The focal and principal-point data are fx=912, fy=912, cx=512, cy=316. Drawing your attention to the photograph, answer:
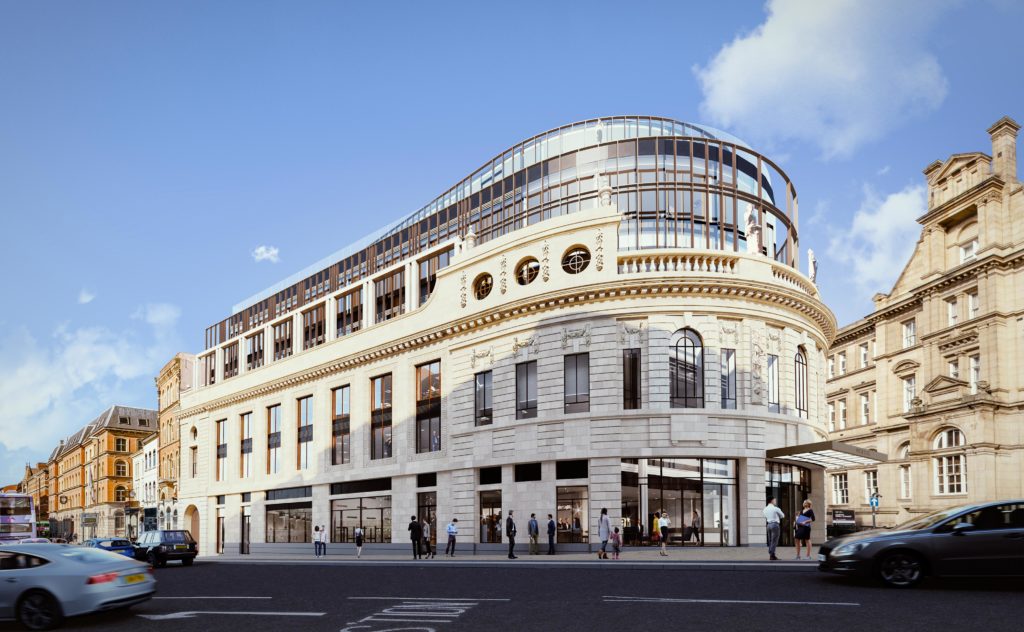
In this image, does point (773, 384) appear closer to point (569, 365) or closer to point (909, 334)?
point (569, 365)

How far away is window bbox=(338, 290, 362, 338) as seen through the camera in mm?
53375

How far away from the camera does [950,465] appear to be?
181 feet

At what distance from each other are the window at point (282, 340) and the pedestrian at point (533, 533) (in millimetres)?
28027

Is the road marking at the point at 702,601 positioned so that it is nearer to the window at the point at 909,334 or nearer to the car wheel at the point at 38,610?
the car wheel at the point at 38,610

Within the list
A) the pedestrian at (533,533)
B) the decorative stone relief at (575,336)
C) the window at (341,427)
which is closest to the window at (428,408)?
the window at (341,427)

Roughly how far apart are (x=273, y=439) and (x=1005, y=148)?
160 ft

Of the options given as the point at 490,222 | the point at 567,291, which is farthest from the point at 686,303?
the point at 490,222

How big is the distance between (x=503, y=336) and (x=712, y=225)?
12149mm

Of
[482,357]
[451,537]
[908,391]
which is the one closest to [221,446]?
[482,357]

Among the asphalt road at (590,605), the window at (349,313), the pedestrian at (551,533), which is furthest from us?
the window at (349,313)

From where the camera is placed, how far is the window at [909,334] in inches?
2501

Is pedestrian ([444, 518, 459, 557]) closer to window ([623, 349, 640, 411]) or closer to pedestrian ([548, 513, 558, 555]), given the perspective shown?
pedestrian ([548, 513, 558, 555])

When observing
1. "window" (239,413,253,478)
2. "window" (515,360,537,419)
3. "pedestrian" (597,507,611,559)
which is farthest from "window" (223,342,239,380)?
"pedestrian" (597,507,611,559)

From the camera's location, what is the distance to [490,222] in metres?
53.6
